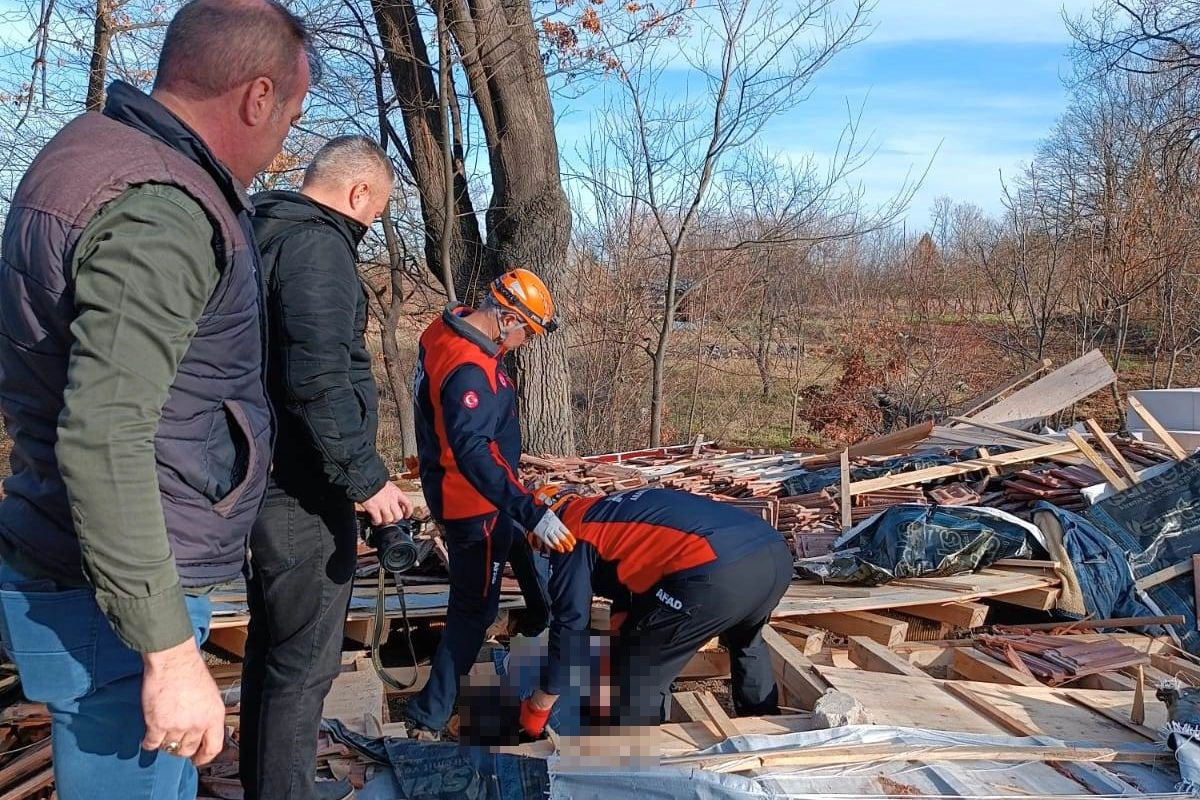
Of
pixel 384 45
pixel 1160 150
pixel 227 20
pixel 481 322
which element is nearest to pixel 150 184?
pixel 227 20

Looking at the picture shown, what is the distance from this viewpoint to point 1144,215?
54.3 ft

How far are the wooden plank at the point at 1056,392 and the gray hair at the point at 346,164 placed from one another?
28.5 feet

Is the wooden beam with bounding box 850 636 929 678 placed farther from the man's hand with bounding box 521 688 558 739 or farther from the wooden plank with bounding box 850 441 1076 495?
the wooden plank with bounding box 850 441 1076 495

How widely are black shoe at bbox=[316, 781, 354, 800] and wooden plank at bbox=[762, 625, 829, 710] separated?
2088 mm

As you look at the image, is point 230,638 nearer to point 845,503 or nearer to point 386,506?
point 386,506

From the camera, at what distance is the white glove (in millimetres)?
3820

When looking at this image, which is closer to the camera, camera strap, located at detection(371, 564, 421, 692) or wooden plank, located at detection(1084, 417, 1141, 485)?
camera strap, located at detection(371, 564, 421, 692)

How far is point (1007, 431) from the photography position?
912 cm

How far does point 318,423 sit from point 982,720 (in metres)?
3.06

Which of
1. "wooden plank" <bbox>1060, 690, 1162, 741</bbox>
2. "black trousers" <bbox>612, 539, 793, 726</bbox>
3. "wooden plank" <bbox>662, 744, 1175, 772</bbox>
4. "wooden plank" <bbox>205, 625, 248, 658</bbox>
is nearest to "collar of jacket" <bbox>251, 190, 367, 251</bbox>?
"black trousers" <bbox>612, 539, 793, 726</bbox>

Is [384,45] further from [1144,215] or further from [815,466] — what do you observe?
[1144,215]

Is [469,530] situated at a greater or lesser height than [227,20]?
lesser

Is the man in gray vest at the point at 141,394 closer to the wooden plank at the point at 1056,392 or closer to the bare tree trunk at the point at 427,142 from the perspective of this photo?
the bare tree trunk at the point at 427,142

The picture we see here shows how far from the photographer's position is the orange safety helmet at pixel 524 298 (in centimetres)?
432
